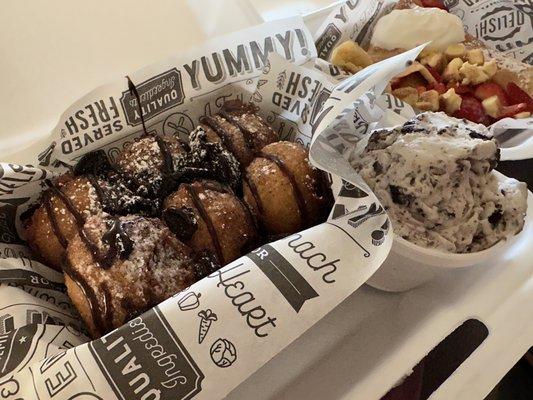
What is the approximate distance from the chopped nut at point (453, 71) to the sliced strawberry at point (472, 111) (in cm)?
7

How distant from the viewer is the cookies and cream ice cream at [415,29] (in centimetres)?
136

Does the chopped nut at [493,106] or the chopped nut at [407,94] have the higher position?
the chopped nut at [407,94]

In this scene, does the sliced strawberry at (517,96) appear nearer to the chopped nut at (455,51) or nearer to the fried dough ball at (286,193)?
the chopped nut at (455,51)

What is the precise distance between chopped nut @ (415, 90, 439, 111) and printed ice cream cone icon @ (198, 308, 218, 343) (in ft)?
2.51

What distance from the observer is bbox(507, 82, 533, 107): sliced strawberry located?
1.30 metres

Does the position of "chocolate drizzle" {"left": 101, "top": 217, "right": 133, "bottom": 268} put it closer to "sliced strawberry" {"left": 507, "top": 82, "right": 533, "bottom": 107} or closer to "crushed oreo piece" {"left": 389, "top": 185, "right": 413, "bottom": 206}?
"crushed oreo piece" {"left": 389, "top": 185, "right": 413, "bottom": 206}

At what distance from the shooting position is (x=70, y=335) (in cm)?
69

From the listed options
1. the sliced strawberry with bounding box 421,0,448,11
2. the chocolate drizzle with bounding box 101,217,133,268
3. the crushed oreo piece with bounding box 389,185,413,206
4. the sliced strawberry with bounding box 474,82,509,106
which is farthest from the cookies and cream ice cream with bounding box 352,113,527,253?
the sliced strawberry with bounding box 421,0,448,11

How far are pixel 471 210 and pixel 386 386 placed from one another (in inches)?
10.2

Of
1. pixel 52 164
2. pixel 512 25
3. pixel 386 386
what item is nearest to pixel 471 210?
pixel 386 386

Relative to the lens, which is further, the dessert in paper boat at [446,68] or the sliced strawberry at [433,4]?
the sliced strawberry at [433,4]

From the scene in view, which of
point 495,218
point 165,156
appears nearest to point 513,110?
point 495,218

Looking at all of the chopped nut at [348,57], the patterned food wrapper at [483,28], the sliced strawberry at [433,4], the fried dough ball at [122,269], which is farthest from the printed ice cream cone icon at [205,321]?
the sliced strawberry at [433,4]

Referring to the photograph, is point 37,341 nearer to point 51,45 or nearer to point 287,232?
point 287,232
